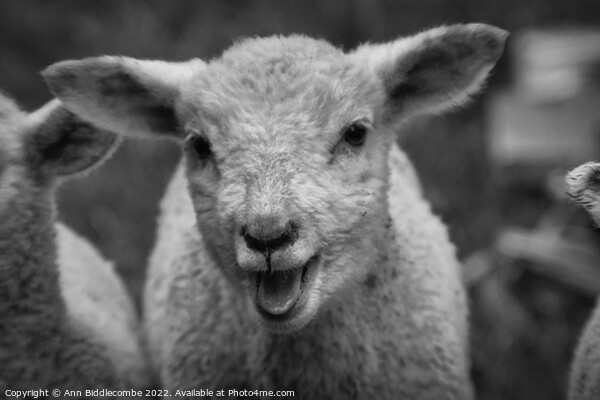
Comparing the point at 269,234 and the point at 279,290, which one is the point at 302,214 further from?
the point at 279,290

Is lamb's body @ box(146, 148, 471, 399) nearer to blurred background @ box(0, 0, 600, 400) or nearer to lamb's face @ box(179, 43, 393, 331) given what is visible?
lamb's face @ box(179, 43, 393, 331)

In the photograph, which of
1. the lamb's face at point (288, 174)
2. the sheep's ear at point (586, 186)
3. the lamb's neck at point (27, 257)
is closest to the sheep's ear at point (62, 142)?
the lamb's neck at point (27, 257)

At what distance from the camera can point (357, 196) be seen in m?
3.32

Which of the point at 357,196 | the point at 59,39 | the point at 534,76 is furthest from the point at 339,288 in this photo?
the point at 59,39

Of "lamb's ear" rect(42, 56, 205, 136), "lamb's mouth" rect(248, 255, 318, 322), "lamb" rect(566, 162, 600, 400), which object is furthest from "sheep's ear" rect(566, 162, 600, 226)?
"lamb's ear" rect(42, 56, 205, 136)

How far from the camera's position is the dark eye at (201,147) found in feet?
11.3

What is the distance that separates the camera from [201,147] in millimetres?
3463

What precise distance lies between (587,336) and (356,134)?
4.33ft

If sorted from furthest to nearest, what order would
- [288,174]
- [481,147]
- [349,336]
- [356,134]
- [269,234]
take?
[481,147] < [349,336] < [356,134] < [288,174] < [269,234]

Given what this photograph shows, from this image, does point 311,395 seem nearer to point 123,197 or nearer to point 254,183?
point 254,183

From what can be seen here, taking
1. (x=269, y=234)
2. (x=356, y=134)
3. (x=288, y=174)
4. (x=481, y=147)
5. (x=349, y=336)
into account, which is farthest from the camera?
(x=481, y=147)

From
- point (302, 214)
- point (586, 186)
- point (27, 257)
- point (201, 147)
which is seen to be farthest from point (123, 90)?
point (586, 186)

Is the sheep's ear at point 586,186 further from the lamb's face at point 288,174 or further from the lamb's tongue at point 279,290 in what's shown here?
the lamb's tongue at point 279,290

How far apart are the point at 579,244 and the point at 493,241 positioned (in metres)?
0.63
